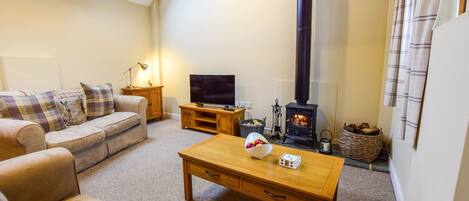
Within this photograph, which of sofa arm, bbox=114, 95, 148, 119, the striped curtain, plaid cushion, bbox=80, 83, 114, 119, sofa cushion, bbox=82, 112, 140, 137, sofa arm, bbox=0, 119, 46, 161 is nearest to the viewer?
the striped curtain

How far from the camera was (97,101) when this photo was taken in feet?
10.4

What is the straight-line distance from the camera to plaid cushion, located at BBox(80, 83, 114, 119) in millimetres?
3119

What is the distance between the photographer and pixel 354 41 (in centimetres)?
293

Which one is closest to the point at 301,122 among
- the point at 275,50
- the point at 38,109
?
the point at 275,50

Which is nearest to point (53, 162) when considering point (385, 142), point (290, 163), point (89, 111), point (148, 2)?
point (290, 163)

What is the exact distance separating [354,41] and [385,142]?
1.34 m

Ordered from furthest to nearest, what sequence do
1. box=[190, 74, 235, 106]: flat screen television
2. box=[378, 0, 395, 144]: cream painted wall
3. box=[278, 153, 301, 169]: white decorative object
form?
box=[190, 74, 235, 106]: flat screen television → box=[378, 0, 395, 144]: cream painted wall → box=[278, 153, 301, 169]: white decorative object

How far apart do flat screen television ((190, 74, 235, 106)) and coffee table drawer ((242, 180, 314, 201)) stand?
86.7 inches

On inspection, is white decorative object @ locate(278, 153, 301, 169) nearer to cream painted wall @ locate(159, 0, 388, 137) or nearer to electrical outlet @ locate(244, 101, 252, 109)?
cream painted wall @ locate(159, 0, 388, 137)

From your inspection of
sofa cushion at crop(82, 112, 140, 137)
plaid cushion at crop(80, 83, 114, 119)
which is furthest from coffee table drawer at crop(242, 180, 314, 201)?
plaid cushion at crop(80, 83, 114, 119)

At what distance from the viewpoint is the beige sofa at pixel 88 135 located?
190 cm

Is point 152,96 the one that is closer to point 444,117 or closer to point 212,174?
point 212,174

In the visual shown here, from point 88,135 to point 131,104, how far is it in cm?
94

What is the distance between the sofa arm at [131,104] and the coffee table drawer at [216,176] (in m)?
1.88
